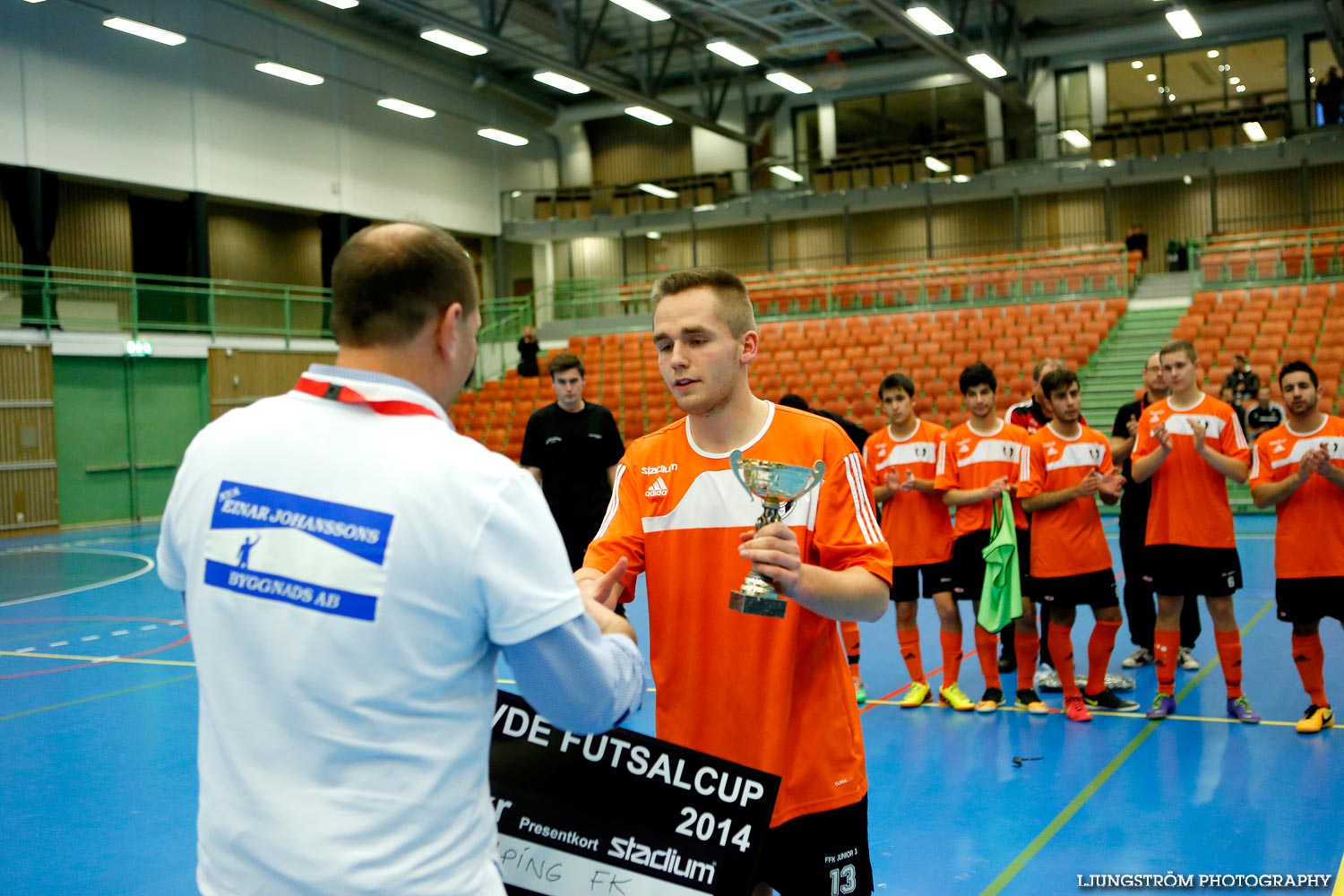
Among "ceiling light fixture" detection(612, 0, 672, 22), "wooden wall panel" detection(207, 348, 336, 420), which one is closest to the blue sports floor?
"wooden wall panel" detection(207, 348, 336, 420)

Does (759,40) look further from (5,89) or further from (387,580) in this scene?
(387,580)

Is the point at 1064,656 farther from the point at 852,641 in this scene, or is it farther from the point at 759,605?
the point at 759,605

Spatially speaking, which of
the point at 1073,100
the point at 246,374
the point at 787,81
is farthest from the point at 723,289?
the point at 1073,100

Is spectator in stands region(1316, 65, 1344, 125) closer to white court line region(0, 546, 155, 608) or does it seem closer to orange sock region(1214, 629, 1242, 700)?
orange sock region(1214, 629, 1242, 700)

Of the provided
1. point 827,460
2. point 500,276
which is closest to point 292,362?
point 500,276

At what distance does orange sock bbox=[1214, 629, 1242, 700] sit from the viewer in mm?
5816

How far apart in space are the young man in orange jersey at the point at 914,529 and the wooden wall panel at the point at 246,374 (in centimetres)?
1642

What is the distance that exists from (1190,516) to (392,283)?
5.48 meters

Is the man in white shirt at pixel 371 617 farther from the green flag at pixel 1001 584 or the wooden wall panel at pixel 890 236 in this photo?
the wooden wall panel at pixel 890 236

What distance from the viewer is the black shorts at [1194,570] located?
229 inches

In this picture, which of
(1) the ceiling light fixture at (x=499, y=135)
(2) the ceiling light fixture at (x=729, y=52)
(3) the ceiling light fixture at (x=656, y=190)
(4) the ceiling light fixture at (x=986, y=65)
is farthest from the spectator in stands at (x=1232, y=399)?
(1) the ceiling light fixture at (x=499, y=135)

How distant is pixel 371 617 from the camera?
4.68 ft

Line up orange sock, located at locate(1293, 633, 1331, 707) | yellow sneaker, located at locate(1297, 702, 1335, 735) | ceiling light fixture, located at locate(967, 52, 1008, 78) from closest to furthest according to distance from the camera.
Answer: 1. yellow sneaker, located at locate(1297, 702, 1335, 735)
2. orange sock, located at locate(1293, 633, 1331, 707)
3. ceiling light fixture, located at locate(967, 52, 1008, 78)

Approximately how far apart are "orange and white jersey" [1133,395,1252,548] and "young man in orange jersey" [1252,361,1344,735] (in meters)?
0.20
